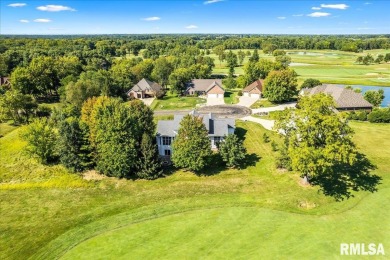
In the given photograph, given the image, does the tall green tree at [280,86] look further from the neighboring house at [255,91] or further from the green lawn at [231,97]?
the green lawn at [231,97]

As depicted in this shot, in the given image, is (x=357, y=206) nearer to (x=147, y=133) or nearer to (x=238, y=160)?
(x=238, y=160)

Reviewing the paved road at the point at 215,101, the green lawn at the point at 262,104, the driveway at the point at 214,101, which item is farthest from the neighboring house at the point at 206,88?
the green lawn at the point at 262,104

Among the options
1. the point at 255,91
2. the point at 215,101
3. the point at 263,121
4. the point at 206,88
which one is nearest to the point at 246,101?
the point at 255,91

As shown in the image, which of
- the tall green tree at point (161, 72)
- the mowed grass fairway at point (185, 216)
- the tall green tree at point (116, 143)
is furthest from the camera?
the tall green tree at point (161, 72)

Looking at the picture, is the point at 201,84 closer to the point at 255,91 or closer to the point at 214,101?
the point at 214,101

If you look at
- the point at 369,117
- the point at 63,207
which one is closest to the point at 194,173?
the point at 63,207

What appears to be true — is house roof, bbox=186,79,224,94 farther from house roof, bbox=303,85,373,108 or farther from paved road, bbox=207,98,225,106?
house roof, bbox=303,85,373,108
